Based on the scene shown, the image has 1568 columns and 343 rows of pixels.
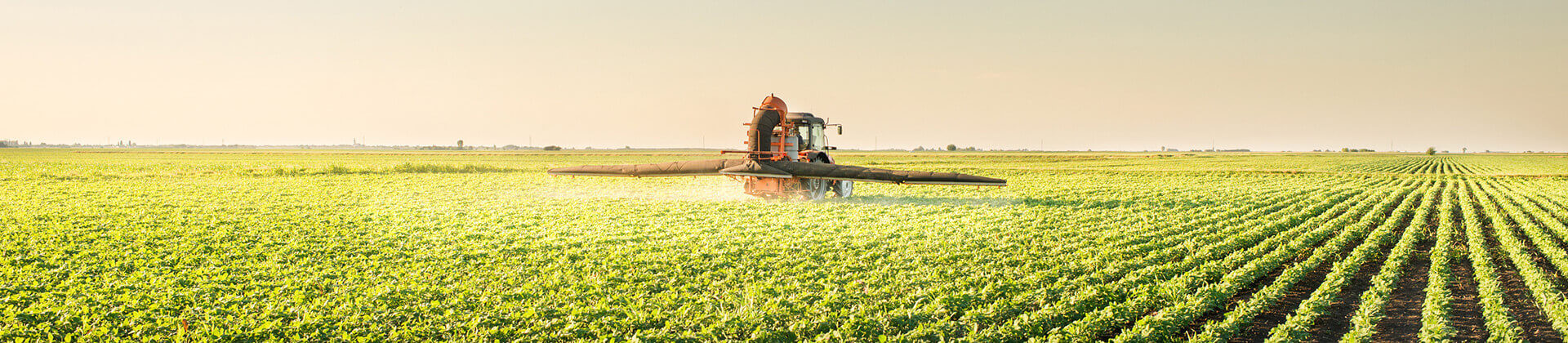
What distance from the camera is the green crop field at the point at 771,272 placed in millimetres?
7031

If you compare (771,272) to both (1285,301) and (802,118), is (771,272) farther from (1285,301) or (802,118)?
(802,118)

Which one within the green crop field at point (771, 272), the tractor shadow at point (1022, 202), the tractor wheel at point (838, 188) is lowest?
the green crop field at point (771, 272)

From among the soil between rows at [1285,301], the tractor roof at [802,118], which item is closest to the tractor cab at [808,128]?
the tractor roof at [802,118]

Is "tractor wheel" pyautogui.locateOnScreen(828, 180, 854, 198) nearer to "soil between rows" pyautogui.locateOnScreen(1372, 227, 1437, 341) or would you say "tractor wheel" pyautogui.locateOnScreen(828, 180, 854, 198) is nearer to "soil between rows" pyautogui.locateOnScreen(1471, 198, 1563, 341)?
"soil between rows" pyautogui.locateOnScreen(1372, 227, 1437, 341)

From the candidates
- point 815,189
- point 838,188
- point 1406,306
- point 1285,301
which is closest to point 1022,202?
point 838,188

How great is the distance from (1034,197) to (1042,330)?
59.0ft

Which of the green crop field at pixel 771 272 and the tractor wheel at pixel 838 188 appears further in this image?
the tractor wheel at pixel 838 188

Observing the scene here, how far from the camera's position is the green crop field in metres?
7.03

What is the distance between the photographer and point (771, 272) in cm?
979

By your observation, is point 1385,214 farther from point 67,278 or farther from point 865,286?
point 67,278

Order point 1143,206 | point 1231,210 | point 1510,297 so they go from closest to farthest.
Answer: point 1510,297 → point 1231,210 → point 1143,206

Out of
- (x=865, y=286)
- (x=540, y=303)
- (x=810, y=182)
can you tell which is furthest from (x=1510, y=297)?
(x=810, y=182)

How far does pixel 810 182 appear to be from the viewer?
21844 mm

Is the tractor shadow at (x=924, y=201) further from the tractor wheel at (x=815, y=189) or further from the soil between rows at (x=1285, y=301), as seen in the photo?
the soil between rows at (x=1285, y=301)
